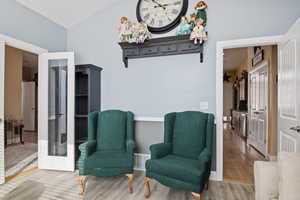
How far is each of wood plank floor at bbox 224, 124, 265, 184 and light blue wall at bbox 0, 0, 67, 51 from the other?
3800 millimetres

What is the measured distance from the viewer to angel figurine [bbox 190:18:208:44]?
245cm

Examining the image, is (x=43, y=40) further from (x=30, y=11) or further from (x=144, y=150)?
(x=144, y=150)

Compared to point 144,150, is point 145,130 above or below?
above

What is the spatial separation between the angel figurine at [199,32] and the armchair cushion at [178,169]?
1.71 meters

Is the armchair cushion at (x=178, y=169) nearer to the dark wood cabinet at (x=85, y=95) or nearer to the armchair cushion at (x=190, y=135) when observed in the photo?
the armchair cushion at (x=190, y=135)

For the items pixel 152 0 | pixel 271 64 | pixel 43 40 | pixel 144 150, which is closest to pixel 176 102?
pixel 144 150

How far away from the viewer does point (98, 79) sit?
3.09 meters

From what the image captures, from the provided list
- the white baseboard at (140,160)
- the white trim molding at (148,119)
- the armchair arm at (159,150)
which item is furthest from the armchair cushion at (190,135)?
the white baseboard at (140,160)

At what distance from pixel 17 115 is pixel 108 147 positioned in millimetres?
3884

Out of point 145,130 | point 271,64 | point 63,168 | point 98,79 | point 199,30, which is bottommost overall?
point 63,168

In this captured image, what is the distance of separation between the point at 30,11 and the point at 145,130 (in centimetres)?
274

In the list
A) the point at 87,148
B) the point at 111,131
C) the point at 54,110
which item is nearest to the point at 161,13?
the point at 111,131

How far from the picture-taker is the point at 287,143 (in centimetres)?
197

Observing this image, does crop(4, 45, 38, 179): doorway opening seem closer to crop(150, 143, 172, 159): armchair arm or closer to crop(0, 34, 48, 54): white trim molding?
crop(0, 34, 48, 54): white trim molding
